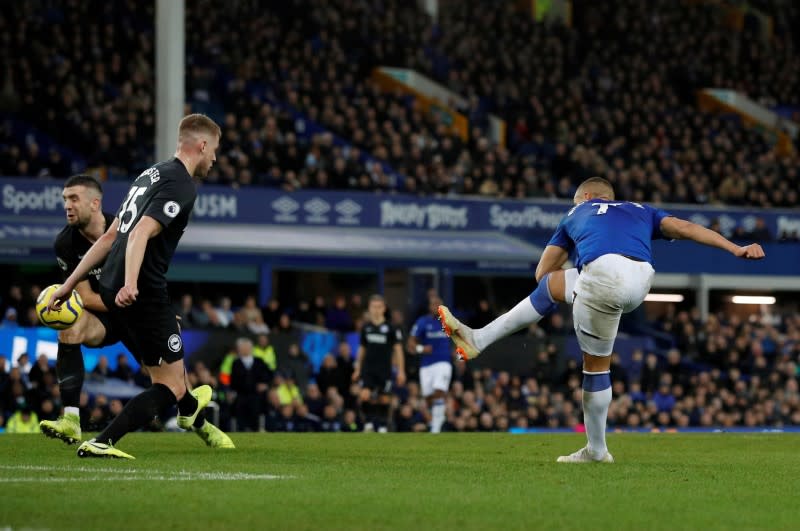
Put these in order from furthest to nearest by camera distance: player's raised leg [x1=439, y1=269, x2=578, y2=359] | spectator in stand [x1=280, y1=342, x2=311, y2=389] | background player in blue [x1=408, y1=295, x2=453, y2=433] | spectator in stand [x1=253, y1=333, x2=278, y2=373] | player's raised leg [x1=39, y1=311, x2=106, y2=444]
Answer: spectator in stand [x1=280, y1=342, x2=311, y2=389] → spectator in stand [x1=253, y1=333, x2=278, y2=373] → background player in blue [x1=408, y1=295, x2=453, y2=433] → player's raised leg [x1=39, y1=311, x2=106, y2=444] → player's raised leg [x1=439, y1=269, x2=578, y2=359]

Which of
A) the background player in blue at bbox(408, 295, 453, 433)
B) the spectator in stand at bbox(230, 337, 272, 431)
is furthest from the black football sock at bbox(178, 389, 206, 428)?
the background player in blue at bbox(408, 295, 453, 433)

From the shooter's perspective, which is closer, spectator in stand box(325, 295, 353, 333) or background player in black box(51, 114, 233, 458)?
background player in black box(51, 114, 233, 458)

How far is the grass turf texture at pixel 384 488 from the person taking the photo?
6.17 metres

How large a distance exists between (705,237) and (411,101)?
23852 mm

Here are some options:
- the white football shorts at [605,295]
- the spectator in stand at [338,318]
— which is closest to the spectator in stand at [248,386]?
the spectator in stand at [338,318]

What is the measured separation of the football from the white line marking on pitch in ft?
6.03

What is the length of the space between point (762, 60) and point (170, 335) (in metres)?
35.4

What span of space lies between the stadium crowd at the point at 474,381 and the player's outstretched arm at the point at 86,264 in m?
7.40

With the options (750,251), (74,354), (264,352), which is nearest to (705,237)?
(750,251)

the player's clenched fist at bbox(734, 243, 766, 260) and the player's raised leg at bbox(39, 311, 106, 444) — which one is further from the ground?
the player's clenched fist at bbox(734, 243, 766, 260)

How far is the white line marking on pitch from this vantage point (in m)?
7.59

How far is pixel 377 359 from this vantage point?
1956 cm

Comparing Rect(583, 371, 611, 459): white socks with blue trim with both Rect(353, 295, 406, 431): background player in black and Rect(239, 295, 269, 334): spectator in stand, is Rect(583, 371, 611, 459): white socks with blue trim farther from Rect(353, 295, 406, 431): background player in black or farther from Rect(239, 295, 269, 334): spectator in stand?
Rect(239, 295, 269, 334): spectator in stand

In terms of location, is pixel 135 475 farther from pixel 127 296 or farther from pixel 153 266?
pixel 153 266
